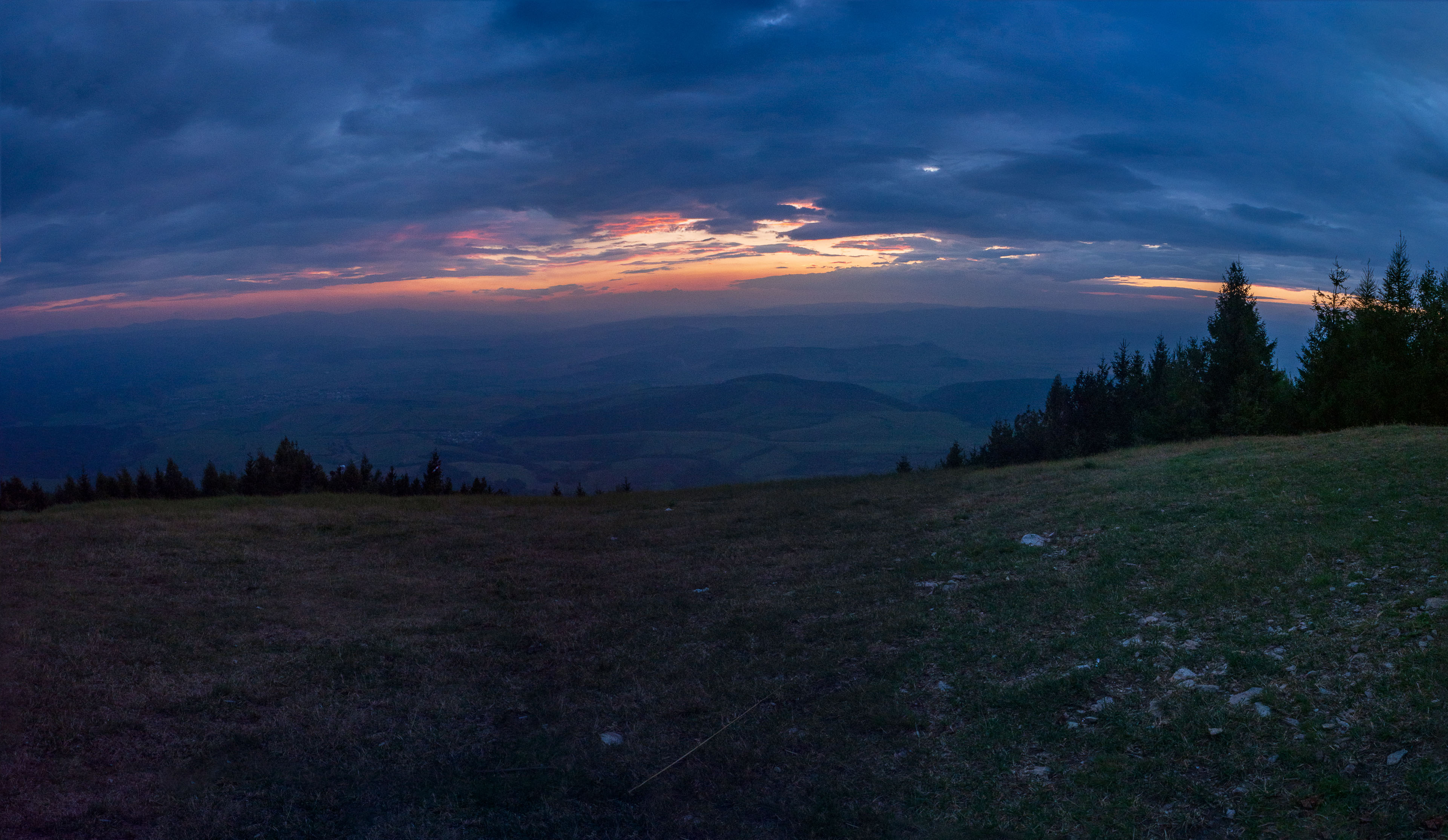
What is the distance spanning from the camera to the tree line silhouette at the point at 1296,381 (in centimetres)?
2400

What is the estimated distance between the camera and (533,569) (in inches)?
563

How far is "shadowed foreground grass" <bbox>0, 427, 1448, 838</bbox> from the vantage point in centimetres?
538

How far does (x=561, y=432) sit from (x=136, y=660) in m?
170

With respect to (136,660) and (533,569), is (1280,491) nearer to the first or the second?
(533,569)

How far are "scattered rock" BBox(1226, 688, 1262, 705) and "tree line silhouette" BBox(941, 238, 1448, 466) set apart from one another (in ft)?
81.9

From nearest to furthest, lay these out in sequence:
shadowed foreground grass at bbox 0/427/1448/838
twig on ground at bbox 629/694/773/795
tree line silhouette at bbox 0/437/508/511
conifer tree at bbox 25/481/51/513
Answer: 1. shadowed foreground grass at bbox 0/427/1448/838
2. twig on ground at bbox 629/694/773/795
3. conifer tree at bbox 25/481/51/513
4. tree line silhouette at bbox 0/437/508/511

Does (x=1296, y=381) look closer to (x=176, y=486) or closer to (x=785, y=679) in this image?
(x=785, y=679)

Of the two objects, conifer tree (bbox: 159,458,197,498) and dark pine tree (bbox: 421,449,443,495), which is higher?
conifer tree (bbox: 159,458,197,498)

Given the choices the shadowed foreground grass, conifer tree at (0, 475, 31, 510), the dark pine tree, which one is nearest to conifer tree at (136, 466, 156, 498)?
conifer tree at (0, 475, 31, 510)

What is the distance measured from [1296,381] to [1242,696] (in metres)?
29.4

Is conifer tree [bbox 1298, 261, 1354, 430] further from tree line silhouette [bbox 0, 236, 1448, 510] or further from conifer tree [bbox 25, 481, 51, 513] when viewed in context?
conifer tree [bbox 25, 481, 51, 513]

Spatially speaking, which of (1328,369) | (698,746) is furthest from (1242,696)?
(1328,369)

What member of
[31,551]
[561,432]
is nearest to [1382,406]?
[31,551]

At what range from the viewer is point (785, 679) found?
816 centimetres
